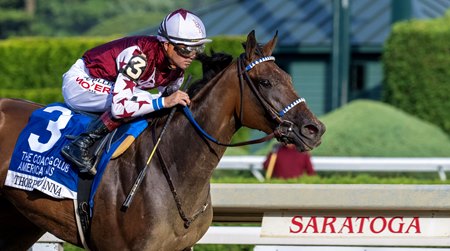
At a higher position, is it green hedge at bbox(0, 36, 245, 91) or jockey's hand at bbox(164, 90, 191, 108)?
green hedge at bbox(0, 36, 245, 91)

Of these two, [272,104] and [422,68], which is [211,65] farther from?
[422,68]

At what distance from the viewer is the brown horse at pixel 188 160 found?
5395 millimetres

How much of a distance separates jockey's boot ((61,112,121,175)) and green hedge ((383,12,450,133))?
1136 cm

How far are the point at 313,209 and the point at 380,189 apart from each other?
44 centimetres

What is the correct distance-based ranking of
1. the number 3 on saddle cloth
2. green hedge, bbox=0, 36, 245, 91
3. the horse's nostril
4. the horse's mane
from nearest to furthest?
1. the horse's nostril
2. the number 3 on saddle cloth
3. the horse's mane
4. green hedge, bbox=0, 36, 245, 91

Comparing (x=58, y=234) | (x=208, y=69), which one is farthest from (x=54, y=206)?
(x=208, y=69)

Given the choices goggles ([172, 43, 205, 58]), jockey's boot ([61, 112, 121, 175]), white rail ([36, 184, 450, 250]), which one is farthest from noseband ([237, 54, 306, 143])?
white rail ([36, 184, 450, 250])

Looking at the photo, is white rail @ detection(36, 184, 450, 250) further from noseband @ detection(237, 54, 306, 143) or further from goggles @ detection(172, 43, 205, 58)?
goggles @ detection(172, 43, 205, 58)

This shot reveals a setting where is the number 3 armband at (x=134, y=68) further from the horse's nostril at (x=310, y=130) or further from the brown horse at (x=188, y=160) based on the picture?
the horse's nostril at (x=310, y=130)

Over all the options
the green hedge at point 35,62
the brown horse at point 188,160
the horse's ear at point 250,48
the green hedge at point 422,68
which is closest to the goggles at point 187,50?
the brown horse at point 188,160

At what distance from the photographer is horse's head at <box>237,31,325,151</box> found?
531 centimetres

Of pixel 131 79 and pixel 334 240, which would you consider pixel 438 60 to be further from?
pixel 131 79

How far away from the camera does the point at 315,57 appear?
20766mm

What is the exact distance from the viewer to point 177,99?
5.51 meters
